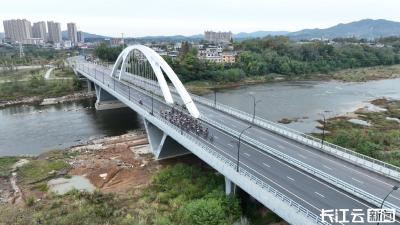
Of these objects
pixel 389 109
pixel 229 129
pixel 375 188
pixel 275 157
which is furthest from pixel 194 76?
pixel 375 188

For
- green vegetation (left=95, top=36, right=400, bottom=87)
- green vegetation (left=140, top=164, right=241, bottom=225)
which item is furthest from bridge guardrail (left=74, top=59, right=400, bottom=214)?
green vegetation (left=95, top=36, right=400, bottom=87)

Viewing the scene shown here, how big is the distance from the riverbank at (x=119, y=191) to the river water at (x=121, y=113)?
7.99m

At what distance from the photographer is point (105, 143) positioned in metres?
51.1

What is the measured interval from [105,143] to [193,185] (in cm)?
2151

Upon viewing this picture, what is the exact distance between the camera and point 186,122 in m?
37.6

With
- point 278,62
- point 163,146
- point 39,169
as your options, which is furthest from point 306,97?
point 39,169

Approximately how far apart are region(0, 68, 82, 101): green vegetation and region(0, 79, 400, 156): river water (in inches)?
435

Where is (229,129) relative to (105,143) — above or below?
above

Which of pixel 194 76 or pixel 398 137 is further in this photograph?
pixel 194 76

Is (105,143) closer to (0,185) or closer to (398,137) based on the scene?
(0,185)

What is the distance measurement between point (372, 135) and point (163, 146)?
1167 inches

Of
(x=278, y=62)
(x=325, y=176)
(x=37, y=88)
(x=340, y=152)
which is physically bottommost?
(x=37, y=88)

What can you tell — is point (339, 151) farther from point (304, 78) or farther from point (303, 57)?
point (303, 57)

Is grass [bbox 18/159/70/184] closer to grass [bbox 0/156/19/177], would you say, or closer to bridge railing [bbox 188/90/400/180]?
grass [bbox 0/156/19/177]
